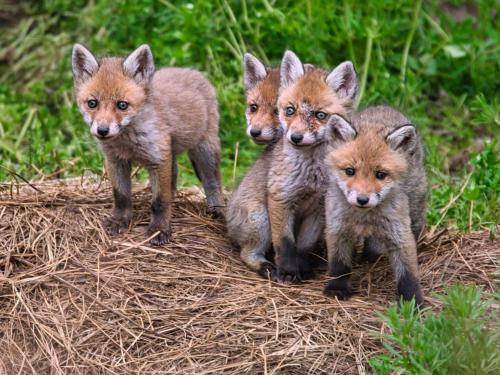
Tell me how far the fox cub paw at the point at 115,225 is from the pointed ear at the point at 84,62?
1.10 m

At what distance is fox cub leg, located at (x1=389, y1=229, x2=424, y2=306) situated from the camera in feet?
20.3

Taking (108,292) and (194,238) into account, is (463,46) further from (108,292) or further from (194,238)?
(108,292)

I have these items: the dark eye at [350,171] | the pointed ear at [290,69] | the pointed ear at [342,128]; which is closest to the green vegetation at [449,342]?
the dark eye at [350,171]

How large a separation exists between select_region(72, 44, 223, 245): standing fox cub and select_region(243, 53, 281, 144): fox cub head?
64 centimetres

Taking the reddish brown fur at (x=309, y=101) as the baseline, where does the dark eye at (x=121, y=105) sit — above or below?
below

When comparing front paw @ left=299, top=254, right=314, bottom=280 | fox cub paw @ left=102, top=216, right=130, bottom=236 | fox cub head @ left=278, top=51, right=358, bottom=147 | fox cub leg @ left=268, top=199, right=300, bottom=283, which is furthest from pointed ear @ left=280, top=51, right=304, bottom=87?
fox cub paw @ left=102, top=216, right=130, bottom=236

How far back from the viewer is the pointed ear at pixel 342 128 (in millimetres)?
6094

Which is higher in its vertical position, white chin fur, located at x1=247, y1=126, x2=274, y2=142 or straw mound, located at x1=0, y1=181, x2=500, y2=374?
white chin fur, located at x1=247, y1=126, x2=274, y2=142

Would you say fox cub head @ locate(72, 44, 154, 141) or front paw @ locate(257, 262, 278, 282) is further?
front paw @ locate(257, 262, 278, 282)

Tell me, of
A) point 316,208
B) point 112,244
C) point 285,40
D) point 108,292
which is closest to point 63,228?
point 112,244

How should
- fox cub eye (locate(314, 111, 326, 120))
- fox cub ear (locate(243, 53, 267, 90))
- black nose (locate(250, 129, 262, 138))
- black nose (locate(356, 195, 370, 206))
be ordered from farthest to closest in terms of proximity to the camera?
fox cub ear (locate(243, 53, 267, 90))
black nose (locate(250, 129, 262, 138))
fox cub eye (locate(314, 111, 326, 120))
black nose (locate(356, 195, 370, 206))

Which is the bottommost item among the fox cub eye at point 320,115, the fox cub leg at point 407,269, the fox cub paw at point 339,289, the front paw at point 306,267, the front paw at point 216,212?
A: the front paw at point 216,212

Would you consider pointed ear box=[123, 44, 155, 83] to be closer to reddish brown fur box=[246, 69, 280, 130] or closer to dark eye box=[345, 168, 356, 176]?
reddish brown fur box=[246, 69, 280, 130]

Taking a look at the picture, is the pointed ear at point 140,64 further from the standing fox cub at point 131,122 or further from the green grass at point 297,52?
the green grass at point 297,52
